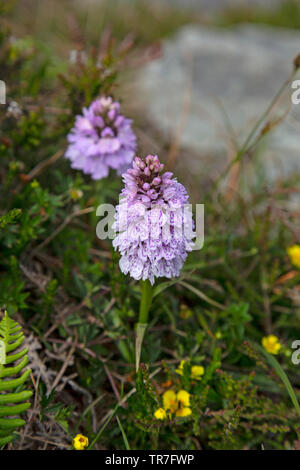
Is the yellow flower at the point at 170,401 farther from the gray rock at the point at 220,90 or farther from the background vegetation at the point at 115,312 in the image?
the gray rock at the point at 220,90

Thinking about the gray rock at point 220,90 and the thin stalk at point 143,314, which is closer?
the thin stalk at point 143,314

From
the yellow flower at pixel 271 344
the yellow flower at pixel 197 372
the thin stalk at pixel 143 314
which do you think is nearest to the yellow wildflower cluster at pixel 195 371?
the yellow flower at pixel 197 372

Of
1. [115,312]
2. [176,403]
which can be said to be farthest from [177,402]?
[115,312]

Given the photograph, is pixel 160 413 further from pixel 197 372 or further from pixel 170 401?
pixel 197 372

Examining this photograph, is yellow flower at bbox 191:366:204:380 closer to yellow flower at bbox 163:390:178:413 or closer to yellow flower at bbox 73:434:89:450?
yellow flower at bbox 163:390:178:413

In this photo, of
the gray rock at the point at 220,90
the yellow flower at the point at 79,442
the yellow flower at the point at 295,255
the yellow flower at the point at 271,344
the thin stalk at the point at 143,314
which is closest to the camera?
the yellow flower at the point at 79,442

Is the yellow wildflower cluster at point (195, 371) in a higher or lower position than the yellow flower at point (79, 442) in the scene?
higher

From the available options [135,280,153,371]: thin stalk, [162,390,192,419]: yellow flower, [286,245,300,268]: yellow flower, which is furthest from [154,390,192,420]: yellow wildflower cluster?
[286,245,300,268]: yellow flower
